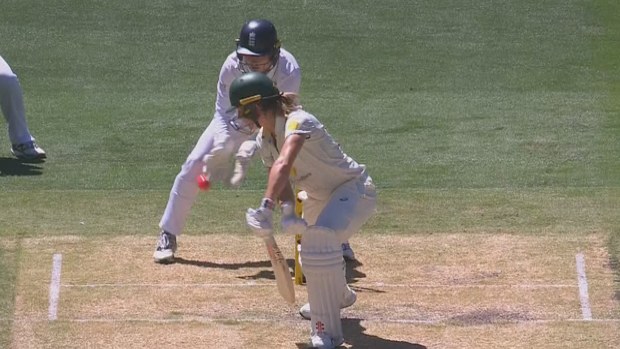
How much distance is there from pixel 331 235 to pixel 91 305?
1.96 meters

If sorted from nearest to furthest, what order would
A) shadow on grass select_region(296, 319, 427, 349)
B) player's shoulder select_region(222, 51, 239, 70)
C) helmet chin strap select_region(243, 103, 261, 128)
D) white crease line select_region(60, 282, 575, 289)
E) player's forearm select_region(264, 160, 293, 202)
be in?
player's forearm select_region(264, 160, 293, 202), helmet chin strap select_region(243, 103, 261, 128), shadow on grass select_region(296, 319, 427, 349), white crease line select_region(60, 282, 575, 289), player's shoulder select_region(222, 51, 239, 70)

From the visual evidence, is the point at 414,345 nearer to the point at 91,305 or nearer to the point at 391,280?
the point at 391,280

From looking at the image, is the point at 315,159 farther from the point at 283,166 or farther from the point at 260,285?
the point at 260,285

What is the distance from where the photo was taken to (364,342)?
7.86 meters

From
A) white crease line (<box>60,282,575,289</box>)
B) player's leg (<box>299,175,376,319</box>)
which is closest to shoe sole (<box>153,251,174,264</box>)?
white crease line (<box>60,282,575,289</box>)

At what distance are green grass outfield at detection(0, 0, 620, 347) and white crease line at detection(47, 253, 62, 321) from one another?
0.28m

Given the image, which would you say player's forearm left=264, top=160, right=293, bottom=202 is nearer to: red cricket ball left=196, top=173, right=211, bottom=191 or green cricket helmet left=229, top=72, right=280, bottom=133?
green cricket helmet left=229, top=72, right=280, bottom=133

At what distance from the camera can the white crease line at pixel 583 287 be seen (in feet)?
27.3

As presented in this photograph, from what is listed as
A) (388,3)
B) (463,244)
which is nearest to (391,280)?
(463,244)

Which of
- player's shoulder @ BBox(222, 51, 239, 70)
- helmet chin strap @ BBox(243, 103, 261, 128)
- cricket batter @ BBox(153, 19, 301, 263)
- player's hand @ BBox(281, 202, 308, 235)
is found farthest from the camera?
player's shoulder @ BBox(222, 51, 239, 70)

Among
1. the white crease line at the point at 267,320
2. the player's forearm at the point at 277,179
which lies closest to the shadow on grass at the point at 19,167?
the white crease line at the point at 267,320

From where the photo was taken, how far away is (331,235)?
754 centimetres

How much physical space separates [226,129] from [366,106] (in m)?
5.33

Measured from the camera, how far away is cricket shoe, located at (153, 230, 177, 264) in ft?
31.4
